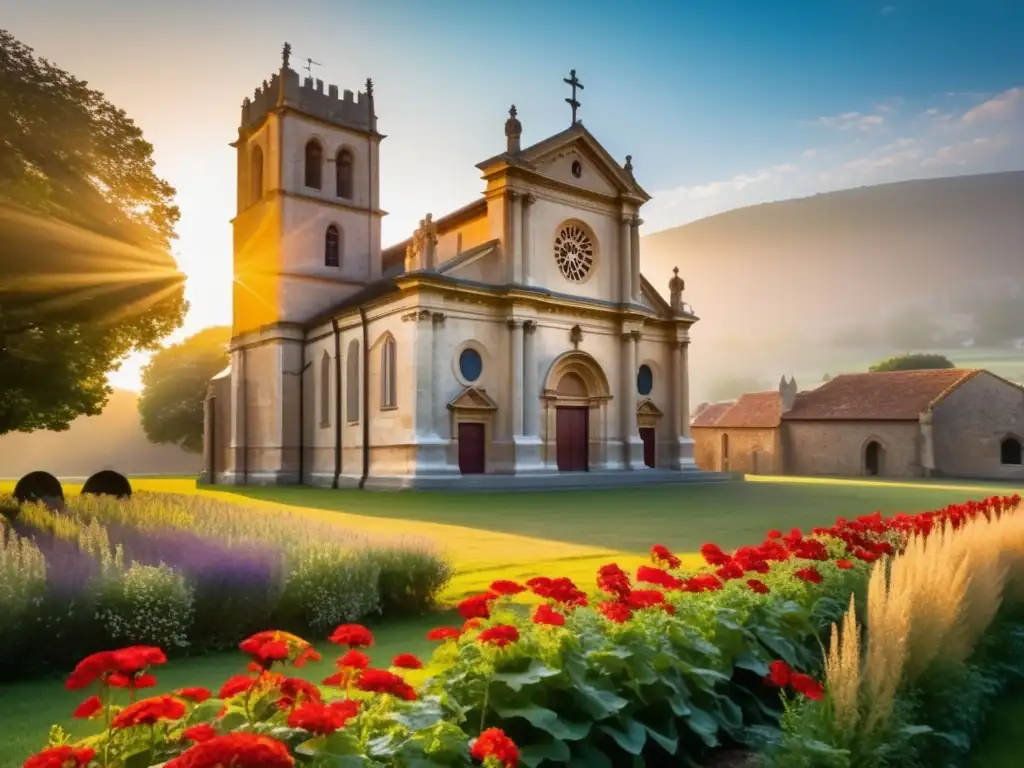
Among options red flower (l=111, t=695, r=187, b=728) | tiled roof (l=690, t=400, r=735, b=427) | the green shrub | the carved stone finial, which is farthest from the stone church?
red flower (l=111, t=695, r=187, b=728)

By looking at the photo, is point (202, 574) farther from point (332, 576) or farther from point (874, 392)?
point (874, 392)

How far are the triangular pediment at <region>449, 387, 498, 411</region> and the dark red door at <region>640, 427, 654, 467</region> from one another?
1062 cm

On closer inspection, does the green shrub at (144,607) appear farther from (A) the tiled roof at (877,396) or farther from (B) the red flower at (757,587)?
(A) the tiled roof at (877,396)

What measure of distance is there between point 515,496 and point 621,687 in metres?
22.8

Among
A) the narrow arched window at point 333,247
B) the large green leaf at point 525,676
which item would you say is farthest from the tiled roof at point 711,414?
the large green leaf at point 525,676

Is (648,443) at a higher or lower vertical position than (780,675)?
higher

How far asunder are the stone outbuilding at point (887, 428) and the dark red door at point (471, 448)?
2924 centimetres

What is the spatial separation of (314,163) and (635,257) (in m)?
18.6

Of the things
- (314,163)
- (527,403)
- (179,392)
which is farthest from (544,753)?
(179,392)

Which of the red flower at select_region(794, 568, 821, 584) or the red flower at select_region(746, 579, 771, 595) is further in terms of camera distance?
the red flower at select_region(794, 568, 821, 584)

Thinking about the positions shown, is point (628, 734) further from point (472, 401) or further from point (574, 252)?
point (574, 252)

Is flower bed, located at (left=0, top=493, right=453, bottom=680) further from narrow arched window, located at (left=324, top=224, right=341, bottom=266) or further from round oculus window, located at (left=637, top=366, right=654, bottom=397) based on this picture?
narrow arched window, located at (left=324, top=224, right=341, bottom=266)

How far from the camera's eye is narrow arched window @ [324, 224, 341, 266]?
41.0 meters

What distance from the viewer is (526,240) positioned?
34094 millimetres
